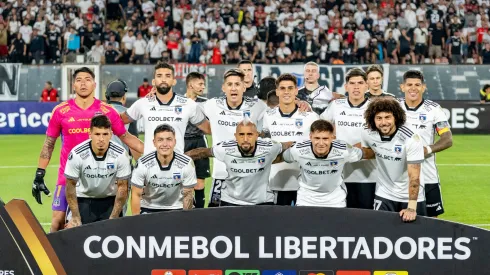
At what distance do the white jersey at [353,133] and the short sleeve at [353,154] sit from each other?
759 millimetres

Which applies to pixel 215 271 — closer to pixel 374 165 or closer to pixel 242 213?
pixel 242 213

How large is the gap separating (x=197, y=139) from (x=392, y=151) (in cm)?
434

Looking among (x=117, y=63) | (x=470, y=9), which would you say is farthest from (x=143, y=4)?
(x=470, y=9)

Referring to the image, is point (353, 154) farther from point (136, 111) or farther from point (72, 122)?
point (72, 122)

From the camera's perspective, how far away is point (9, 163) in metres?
19.7

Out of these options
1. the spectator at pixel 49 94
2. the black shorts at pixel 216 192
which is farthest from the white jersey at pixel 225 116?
the spectator at pixel 49 94

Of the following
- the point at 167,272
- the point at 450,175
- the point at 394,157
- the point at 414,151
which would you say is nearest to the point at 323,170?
the point at 394,157

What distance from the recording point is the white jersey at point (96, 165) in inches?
352

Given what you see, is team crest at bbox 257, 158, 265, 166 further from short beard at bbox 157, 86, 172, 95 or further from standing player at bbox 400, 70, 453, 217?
standing player at bbox 400, 70, 453, 217

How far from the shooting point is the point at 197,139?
12719 millimetres

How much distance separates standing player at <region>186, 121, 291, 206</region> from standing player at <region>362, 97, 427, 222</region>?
1.00 meters

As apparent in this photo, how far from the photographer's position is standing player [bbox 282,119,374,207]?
349 inches

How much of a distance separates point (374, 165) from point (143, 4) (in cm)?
2601

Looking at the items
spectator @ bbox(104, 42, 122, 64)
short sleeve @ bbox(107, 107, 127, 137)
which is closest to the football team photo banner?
short sleeve @ bbox(107, 107, 127, 137)
